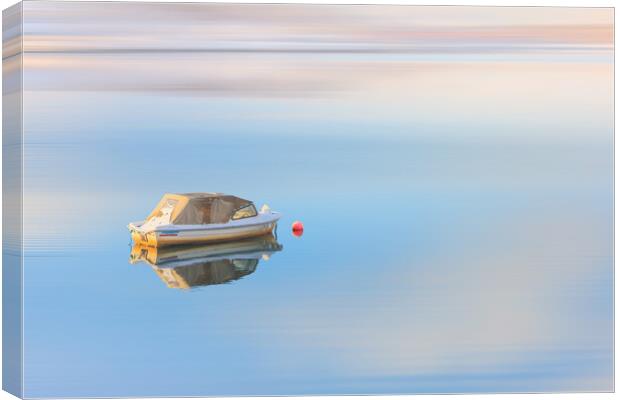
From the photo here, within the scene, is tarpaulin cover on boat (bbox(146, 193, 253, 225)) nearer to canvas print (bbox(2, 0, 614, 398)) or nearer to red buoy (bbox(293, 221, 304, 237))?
canvas print (bbox(2, 0, 614, 398))

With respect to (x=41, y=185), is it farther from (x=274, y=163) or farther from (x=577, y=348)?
(x=577, y=348)

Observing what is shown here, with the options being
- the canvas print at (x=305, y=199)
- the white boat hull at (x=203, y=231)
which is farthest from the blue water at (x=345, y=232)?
the white boat hull at (x=203, y=231)

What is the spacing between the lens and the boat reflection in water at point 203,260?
10641 millimetres

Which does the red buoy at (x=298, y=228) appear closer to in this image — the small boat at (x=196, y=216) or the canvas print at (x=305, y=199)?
the canvas print at (x=305, y=199)

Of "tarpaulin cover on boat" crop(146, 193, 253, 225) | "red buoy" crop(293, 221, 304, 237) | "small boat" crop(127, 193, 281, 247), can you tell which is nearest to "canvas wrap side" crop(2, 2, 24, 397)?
Answer: "small boat" crop(127, 193, 281, 247)

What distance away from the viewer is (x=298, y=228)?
35.0 feet

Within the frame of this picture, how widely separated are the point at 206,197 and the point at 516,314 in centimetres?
261

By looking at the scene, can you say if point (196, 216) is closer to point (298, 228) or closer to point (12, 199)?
point (298, 228)

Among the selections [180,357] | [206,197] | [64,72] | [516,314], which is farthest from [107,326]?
[516,314]

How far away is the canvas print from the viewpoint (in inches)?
413

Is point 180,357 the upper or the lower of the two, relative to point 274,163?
lower

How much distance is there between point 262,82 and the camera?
10594mm

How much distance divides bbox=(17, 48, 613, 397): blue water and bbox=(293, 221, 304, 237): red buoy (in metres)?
0.05

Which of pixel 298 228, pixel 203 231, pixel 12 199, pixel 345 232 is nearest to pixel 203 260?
pixel 203 231
